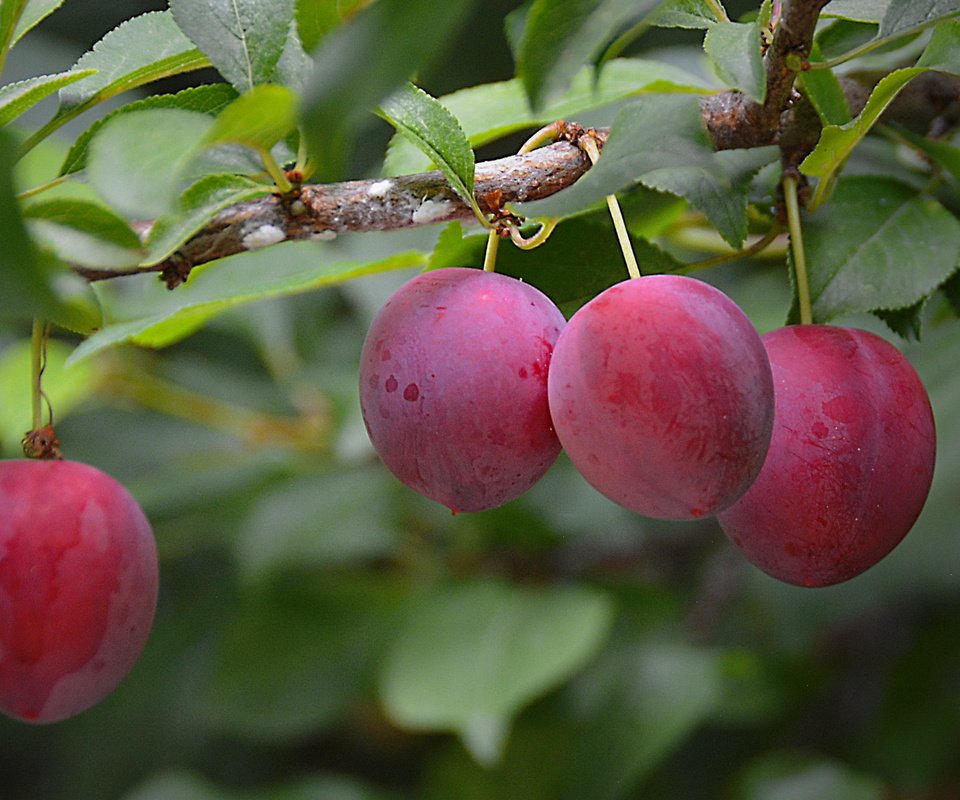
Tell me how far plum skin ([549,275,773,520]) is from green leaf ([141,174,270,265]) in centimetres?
14

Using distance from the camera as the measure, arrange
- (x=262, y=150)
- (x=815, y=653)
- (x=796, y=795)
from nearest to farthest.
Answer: (x=262, y=150) → (x=796, y=795) → (x=815, y=653)

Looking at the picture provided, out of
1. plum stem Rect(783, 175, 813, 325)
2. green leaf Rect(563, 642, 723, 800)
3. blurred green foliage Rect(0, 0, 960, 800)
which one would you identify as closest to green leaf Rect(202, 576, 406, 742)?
blurred green foliage Rect(0, 0, 960, 800)

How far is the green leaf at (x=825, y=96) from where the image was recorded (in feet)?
1.46

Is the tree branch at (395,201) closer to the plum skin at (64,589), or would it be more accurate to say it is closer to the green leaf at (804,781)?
the plum skin at (64,589)

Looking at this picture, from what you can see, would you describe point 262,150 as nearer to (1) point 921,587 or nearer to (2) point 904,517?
(2) point 904,517

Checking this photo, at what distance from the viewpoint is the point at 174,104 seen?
43 cm

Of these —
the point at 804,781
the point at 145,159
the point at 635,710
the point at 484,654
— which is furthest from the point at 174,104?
the point at 804,781

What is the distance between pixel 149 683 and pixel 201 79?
72cm

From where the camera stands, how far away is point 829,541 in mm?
424

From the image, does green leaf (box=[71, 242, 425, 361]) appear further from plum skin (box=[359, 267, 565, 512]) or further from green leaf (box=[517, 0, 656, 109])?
green leaf (box=[517, 0, 656, 109])

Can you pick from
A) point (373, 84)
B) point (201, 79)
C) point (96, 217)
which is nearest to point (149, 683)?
point (201, 79)

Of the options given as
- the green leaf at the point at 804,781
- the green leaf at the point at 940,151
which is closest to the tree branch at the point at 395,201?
the green leaf at the point at 940,151

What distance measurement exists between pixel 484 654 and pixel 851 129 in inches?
24.3

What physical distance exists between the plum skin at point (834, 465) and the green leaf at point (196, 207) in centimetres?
23
